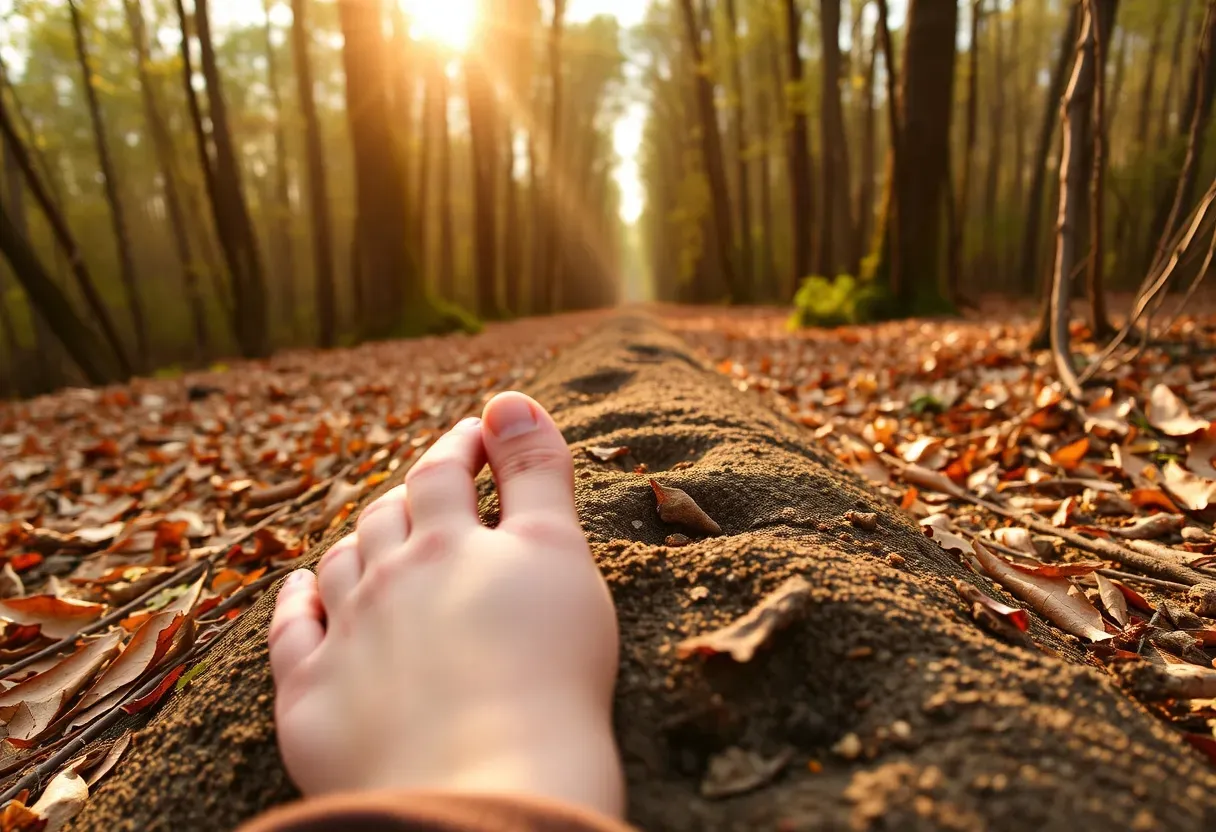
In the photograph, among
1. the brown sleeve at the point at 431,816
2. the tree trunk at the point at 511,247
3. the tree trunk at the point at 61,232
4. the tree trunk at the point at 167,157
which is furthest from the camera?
the tree trunk at the point at 511,247

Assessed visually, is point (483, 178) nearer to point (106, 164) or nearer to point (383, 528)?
point (106, 164)

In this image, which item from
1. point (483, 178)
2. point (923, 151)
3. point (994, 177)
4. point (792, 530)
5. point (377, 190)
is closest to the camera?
point (792, 530)

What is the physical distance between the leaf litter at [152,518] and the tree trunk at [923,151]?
3.86 m

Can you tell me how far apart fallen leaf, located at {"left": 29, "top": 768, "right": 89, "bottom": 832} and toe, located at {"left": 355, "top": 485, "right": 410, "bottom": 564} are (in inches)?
16.3

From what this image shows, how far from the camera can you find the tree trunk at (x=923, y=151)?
224 inches

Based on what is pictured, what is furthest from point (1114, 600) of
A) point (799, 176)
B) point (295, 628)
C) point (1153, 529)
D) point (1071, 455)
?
point (799, 176)

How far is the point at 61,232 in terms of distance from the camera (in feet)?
18.4

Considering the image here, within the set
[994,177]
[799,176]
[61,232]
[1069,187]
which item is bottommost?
[1069,187]

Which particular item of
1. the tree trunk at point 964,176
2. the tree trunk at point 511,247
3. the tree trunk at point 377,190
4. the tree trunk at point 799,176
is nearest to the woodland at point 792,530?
the tree trunk at point 964,176

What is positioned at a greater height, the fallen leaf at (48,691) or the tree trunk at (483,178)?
the tree trunk at (483,178)

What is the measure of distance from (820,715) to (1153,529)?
1303 millimetres

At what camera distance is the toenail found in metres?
0.94

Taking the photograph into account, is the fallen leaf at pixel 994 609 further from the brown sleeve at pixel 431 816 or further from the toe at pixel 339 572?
the toe at pixel 339 572

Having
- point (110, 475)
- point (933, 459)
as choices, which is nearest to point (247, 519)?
point (110, 475)
